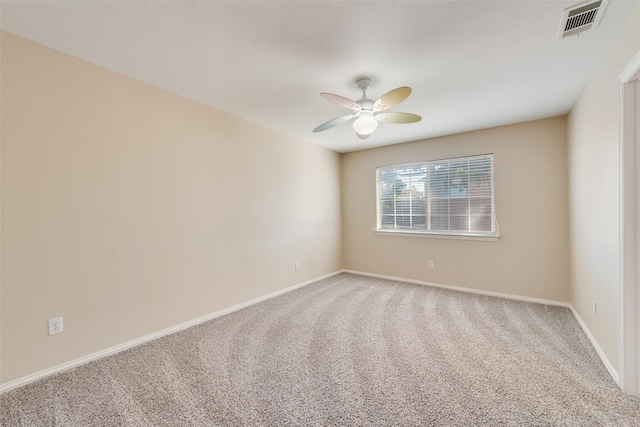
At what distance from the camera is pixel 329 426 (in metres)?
1.50

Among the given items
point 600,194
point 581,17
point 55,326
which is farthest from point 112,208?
point 600,194

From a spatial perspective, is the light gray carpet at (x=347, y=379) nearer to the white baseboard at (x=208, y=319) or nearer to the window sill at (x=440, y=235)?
the white baseboard at (x=208, y=319)

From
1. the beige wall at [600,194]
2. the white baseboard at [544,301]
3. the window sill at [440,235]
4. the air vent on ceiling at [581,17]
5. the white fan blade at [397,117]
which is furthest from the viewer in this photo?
the window sill at [440,235]

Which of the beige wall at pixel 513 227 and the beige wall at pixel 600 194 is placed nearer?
the beige wall at pixel 600 194

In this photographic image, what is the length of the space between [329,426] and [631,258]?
212cm

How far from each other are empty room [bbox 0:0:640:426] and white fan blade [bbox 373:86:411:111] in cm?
2

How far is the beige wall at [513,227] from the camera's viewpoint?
3391mm

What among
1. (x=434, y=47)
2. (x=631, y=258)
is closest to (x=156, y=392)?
(x=434, y=47)

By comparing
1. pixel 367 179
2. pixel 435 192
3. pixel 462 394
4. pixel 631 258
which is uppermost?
pixel 367 179

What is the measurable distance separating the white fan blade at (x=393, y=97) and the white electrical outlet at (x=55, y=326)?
295 centimetres

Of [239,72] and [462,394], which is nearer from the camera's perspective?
[462,394]

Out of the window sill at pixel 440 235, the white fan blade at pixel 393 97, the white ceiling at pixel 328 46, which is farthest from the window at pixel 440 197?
the white fan blade at pixel 393 97

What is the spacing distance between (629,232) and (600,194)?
62 cm

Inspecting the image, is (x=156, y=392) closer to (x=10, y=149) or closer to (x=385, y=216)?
(x=10, y=149)
